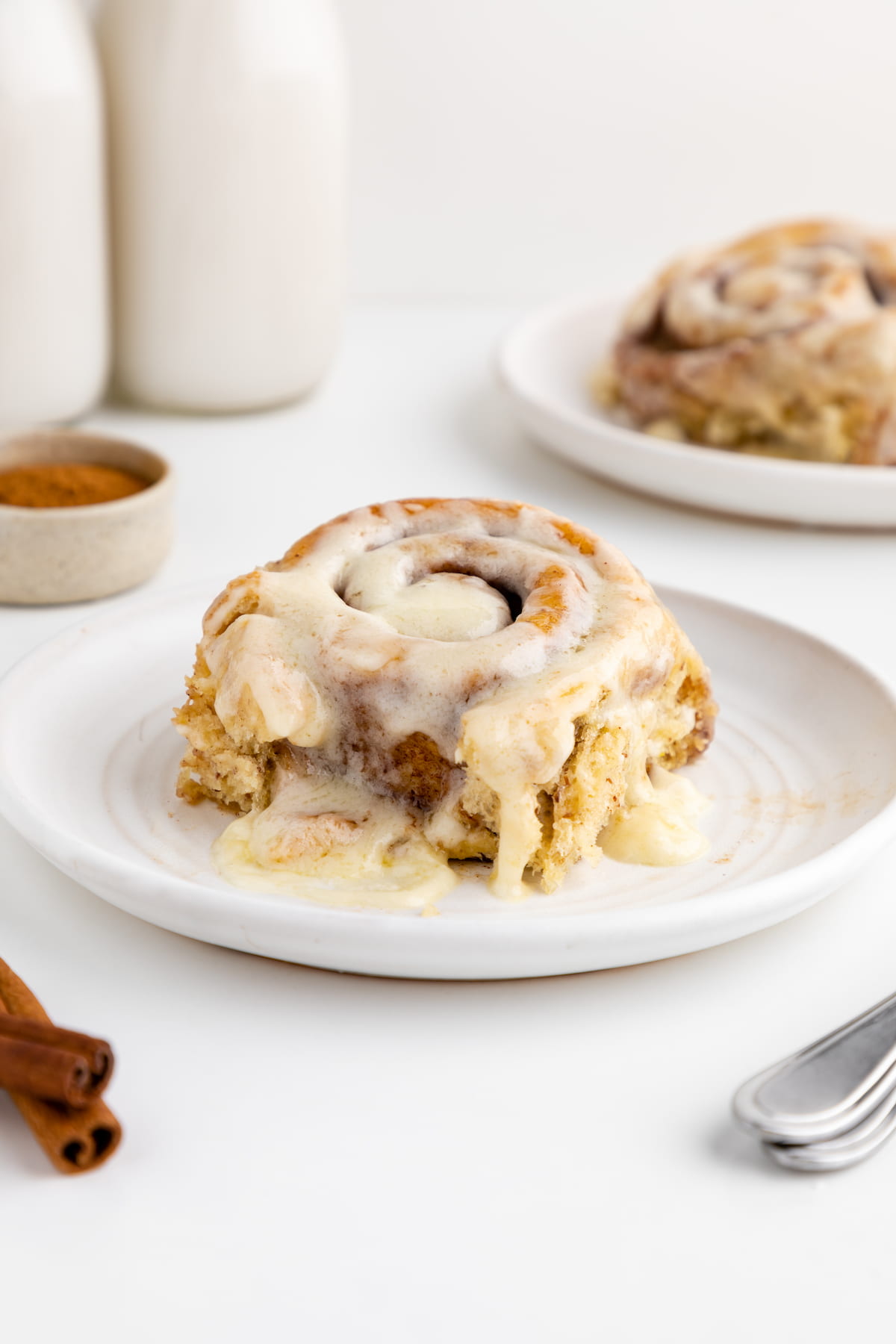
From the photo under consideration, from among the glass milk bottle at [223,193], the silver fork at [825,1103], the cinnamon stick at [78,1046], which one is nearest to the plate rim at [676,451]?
the glass milk bottle at [223,193]

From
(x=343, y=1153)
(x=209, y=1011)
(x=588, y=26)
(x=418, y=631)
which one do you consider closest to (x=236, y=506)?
(x=418, y=631)

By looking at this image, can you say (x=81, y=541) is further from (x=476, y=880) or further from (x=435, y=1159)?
(x=435, y=1159)

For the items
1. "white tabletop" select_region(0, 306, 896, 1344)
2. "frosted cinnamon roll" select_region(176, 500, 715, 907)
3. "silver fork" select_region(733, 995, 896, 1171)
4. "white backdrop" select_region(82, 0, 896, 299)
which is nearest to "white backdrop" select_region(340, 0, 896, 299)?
"white backdrop" select_region(82, 0, 896, 299)

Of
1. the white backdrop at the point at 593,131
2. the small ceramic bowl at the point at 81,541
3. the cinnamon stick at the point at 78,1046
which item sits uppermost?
the white backdrop at the point at 593,131

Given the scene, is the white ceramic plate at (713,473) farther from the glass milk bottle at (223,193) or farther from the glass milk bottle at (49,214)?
the glass milk bottle at (49,214)

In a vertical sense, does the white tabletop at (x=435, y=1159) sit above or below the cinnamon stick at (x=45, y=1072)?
below

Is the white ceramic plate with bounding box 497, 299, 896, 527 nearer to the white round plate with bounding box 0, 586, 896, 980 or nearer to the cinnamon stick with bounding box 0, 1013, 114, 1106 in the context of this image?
the white round plate with bounding box 0, 586, 896, 980

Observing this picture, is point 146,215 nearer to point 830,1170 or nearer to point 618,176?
point 618,176
